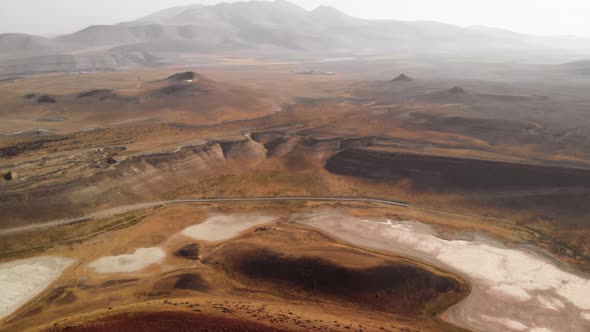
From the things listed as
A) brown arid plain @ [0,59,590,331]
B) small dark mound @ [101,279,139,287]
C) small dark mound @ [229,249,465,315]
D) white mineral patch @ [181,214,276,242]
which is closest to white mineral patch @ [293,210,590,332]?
brown arid plain @ [0,59,590,331]

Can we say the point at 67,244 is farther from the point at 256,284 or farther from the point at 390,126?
the point at 390,126

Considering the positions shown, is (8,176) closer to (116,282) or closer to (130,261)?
(130,261)

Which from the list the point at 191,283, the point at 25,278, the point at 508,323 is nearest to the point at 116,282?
the point at 191,283

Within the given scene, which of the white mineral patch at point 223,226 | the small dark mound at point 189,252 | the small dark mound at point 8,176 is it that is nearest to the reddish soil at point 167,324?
the small dark mound at point 189,252

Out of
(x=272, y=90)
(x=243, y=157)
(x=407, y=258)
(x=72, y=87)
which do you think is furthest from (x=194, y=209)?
(x=72, y=87)

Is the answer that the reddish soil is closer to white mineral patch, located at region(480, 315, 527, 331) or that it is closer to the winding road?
white mineral patch, located at region(480, 315, 527, 331)

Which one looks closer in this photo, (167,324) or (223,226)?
(167,324)
